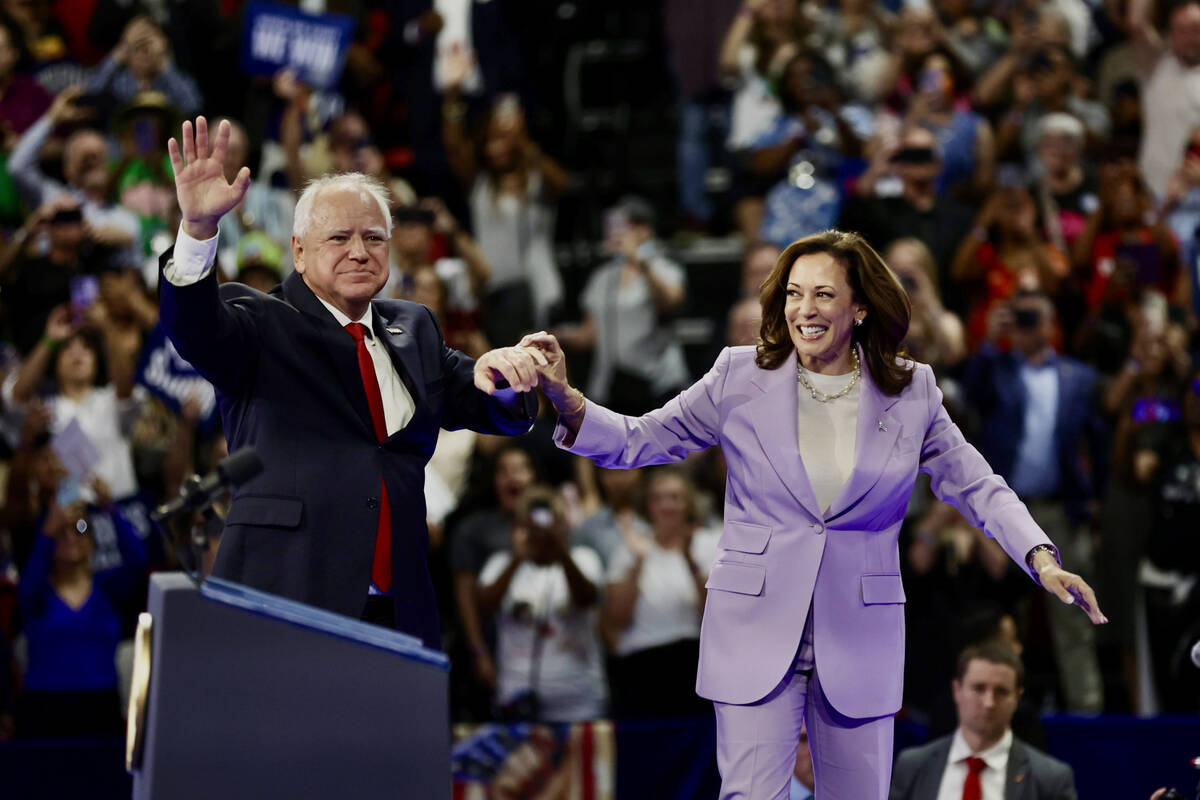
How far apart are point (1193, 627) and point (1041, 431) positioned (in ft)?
3.39

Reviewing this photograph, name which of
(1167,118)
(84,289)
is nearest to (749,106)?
(1167,118)

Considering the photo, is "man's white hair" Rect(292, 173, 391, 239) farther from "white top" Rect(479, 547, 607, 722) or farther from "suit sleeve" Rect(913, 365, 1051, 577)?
"white top" Rect(479, 547, 607, 722)

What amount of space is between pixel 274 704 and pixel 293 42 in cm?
633

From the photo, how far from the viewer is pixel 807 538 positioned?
3.63m

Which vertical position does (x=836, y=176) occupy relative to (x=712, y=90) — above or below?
Result: below

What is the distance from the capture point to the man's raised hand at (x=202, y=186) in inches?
134

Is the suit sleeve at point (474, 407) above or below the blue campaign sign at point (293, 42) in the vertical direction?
below

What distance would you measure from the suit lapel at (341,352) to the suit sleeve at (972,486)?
4.11ft

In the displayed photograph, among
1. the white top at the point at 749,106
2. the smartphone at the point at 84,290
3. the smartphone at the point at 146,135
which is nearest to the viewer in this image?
the smartphone at the point at 84,290

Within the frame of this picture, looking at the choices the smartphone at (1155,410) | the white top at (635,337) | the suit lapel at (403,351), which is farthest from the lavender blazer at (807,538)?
the white top at (635,337)

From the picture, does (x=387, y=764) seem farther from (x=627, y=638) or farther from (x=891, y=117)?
(x=891, y=117)

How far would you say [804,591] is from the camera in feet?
11.9

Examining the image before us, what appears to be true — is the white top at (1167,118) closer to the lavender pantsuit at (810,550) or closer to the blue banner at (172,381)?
the blue banner at (172,381)

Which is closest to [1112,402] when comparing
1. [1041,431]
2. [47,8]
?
[1041,431]
